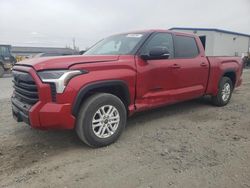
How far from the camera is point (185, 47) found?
543 cm

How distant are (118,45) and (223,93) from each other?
3.21 metres

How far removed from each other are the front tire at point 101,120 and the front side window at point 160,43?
115cm

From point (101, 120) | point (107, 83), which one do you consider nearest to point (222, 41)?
point (107, 83)

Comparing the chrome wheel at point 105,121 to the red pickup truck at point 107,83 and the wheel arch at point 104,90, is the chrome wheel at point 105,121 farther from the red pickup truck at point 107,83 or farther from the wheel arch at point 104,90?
the wheel arch at point 104,90

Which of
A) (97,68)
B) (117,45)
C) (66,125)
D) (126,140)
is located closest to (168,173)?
(126,140)

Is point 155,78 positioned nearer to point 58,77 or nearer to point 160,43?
point 160,43

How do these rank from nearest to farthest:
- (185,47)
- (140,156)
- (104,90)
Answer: (140,156) < (104,90) < (185,47)

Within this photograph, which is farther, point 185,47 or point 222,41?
point 222,41

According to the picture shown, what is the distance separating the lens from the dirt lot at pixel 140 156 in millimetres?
2939

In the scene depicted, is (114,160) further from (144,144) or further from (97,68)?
(97,68)

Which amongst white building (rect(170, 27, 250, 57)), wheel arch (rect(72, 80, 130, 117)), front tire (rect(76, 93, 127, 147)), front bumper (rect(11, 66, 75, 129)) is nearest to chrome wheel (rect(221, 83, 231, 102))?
wheel arch (rect(72, 80, 130, 117))

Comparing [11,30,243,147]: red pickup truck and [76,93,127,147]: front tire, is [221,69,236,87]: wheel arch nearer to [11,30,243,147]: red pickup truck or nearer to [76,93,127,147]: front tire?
[11,30,243,147]: red pickup truck

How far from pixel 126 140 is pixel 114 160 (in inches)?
29.7

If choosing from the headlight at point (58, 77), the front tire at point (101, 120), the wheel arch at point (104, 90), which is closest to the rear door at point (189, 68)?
the wheel arch at point (104, 90)
